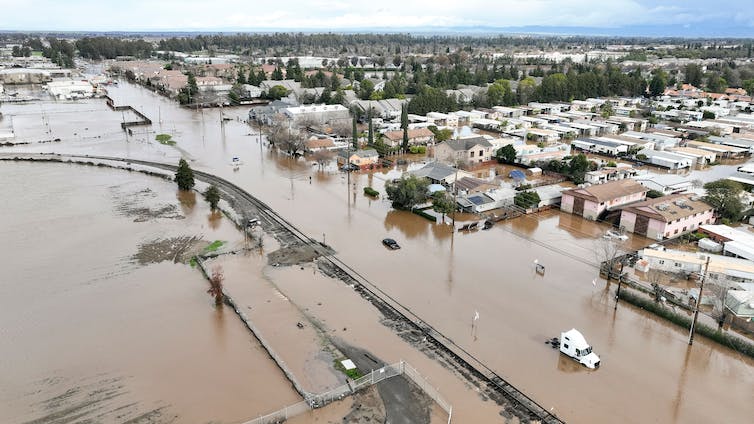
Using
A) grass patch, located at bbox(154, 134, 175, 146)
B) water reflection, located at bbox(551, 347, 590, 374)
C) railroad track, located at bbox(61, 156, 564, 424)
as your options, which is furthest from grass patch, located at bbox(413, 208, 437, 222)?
grass patch, located at bbox(154, 134, 175, 146)

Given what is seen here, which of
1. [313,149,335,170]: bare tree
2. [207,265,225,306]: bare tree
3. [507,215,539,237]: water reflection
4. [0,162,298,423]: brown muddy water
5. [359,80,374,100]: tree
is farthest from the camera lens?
[359,80,374,100]: tree

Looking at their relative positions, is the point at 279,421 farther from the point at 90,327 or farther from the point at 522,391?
the point at 90,327

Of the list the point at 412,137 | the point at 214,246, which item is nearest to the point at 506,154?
the point at 412,137

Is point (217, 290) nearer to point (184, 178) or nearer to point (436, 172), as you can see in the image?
point (184, 178)

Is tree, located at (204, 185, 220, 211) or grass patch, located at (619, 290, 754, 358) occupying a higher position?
tree, located at (204, 185, 220, 211)

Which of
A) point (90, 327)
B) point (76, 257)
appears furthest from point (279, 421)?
point (76, 257)

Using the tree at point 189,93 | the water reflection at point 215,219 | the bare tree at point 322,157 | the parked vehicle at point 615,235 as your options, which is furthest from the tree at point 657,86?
the water reflection at point 215,219

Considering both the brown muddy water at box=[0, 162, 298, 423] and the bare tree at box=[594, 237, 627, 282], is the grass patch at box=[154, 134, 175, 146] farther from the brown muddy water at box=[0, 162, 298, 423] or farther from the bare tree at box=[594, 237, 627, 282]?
the bare tree at box=[594, 237, 627, 282]
